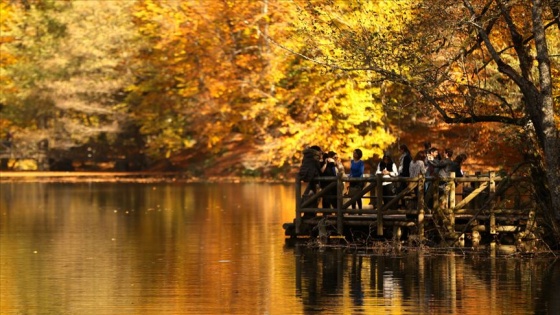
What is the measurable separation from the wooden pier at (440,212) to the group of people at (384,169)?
0.29m

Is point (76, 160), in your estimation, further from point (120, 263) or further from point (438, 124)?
point (120, 263)

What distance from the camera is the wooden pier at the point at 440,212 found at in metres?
27.7

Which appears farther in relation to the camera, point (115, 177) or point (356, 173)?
point (115, 177)

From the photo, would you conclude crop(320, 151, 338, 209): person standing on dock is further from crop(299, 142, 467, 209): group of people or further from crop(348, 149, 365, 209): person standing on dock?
crop(348, 149, 365, 209): person standing on dock

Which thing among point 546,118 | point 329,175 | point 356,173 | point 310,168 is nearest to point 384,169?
point 356,173

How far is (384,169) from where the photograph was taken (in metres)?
31.6

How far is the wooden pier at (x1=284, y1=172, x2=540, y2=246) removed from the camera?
90.9 ft

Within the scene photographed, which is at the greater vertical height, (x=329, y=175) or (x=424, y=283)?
(x=329, y=175)

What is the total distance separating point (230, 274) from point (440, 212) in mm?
5294

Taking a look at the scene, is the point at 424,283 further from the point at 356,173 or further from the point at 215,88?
the point at 215,88

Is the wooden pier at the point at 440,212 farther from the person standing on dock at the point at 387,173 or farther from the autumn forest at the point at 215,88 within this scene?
the autumn forest at the point at 215,88

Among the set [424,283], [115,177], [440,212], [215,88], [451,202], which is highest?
[215,88]

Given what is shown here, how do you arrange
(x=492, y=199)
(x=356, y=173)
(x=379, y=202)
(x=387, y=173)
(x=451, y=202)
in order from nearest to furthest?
(x=492, y=199) → (x=451, y=202) → (x=379, y=202) → (x=387, y=173) → (x=356, y=173)

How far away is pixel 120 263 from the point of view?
27.3m
